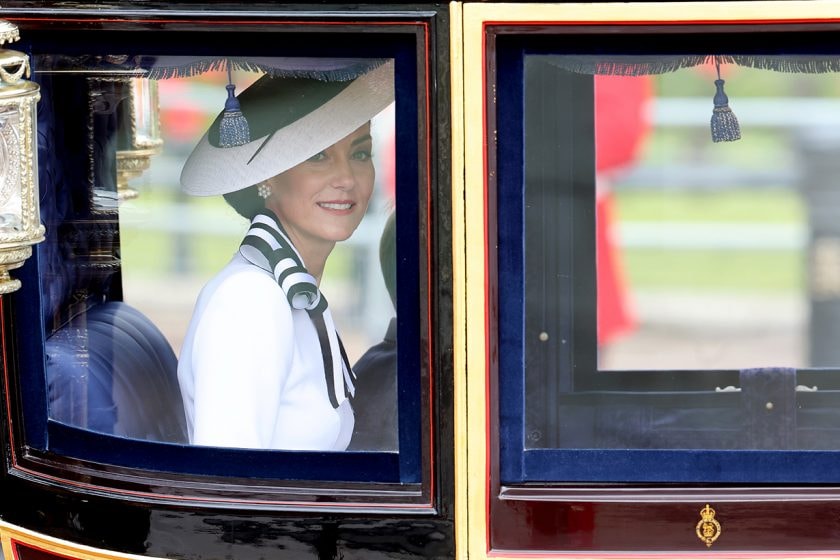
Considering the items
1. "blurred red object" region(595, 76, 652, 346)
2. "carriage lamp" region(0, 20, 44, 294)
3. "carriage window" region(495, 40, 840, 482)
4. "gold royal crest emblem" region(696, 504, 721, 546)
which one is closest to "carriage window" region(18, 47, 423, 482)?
"carriage lamp" region(0, 20, 44, 294)

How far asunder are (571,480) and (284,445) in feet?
1.55

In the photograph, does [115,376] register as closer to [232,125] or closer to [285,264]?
[285,264]

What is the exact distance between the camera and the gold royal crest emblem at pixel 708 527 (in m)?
2.03

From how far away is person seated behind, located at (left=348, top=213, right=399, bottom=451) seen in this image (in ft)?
6.70

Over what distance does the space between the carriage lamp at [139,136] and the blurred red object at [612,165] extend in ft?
2.74

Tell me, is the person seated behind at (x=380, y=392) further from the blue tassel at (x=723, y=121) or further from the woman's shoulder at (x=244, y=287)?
the blue tassel at (x=723, y=121)

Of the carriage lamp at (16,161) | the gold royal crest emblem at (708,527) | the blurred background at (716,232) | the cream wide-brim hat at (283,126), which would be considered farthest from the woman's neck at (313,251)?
the gold royal crest emblem at (708,527)

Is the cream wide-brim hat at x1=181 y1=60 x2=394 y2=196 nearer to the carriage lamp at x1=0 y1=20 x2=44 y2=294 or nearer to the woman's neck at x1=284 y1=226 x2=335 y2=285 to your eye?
the woman's neck at x1=284 y1=226 x2=335 y2=285

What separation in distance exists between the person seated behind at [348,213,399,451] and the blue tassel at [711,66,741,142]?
61 centimetres

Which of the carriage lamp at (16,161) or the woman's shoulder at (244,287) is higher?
the carriage lamp at (16,161)

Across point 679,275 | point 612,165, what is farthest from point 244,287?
point 679,275

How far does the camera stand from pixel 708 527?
6.67 feet

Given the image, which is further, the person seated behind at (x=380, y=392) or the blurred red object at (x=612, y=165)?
the blurred red object at (x=612, y=165)

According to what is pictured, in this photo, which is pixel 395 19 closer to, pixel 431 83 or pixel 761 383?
pixel 431 83
